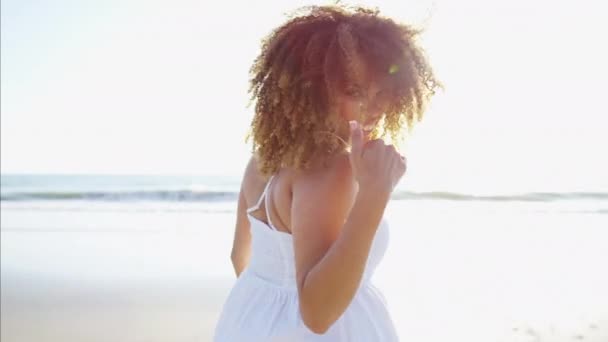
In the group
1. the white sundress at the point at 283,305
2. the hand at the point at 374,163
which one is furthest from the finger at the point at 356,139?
the white sundress at the point at 283,305

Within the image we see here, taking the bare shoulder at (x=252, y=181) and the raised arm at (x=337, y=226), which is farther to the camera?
the bare shoulder at (x=252, y=181)

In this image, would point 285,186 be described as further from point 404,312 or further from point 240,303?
point 404,312

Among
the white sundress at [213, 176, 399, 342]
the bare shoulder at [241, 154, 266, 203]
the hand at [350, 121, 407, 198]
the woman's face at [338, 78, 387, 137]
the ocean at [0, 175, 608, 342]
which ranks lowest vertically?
the ocean at [0, 175, 608, 342]

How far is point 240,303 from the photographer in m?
1.68

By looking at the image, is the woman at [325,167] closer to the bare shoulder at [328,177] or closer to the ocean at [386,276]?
the bare shoulder at [328,177]

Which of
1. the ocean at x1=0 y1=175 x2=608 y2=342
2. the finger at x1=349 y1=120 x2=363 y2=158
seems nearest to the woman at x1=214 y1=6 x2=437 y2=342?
the finger at x1=349 y1=120 x2=363 y2=158

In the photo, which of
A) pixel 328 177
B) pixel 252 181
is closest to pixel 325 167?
pixel 328 177

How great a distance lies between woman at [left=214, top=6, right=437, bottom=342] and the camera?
4.29ft

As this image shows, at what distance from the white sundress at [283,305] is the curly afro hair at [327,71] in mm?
171

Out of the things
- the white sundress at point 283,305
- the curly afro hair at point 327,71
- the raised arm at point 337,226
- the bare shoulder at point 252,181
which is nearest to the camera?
the raised arm at point 337,226

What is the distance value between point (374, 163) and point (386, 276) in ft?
17.9

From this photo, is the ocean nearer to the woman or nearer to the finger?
the woman

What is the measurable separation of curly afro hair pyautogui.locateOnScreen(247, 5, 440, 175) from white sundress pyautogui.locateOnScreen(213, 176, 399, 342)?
171mm

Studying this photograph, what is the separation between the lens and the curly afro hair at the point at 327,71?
4.60ft
